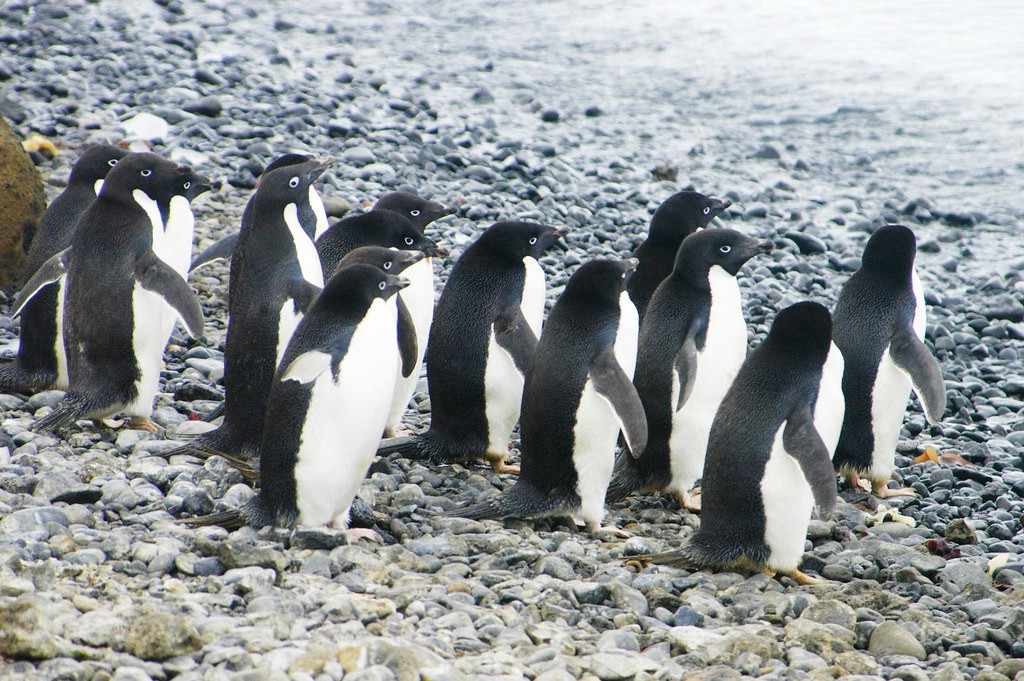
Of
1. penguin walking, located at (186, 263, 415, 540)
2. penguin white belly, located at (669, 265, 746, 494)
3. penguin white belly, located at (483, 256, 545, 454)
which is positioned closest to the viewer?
penguin walking, located at (186, 263, 415, 540)

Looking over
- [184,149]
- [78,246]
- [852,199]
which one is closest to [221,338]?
[78,246]

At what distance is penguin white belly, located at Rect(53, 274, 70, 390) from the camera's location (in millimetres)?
6648

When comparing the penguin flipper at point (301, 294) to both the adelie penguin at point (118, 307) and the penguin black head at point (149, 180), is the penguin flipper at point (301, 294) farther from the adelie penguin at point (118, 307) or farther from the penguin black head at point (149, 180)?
the penguin black head at point (149, 180)

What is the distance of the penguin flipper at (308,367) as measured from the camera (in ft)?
17.2

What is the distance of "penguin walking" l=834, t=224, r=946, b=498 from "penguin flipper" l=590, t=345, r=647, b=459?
1.39 m

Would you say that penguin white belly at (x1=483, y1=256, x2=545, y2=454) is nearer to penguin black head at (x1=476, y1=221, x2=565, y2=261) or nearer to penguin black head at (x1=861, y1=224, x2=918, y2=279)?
penguin black head at (x1=476, y1=221, x2=565, y2=261)

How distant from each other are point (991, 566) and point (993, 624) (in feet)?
2.37

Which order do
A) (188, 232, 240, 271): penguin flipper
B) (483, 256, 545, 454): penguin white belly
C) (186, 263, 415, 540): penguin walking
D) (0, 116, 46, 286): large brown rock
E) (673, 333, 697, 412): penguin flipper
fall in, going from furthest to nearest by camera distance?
(0, 116, 46, 286): large brown rock
(188, 232, 240, 271): penguin flipper
(483, 256, 545, 454): penguin white belly
(673, 333, 697, 412): penguin flipper
(186, 263, 415, 540): penguin walking

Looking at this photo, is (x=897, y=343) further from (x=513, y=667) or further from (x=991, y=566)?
(x=513, y=667)

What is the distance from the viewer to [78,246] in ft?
21.0

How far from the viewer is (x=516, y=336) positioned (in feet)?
21.2

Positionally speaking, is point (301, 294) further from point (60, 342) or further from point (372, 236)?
point (60, 342)

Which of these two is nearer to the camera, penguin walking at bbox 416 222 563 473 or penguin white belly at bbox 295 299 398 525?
penguin white belly at bbox 295 299 398 525

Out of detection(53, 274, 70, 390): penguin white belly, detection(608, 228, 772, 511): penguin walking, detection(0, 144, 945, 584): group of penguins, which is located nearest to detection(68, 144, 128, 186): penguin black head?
detection(0, 144, 945, 584): group of penguins
